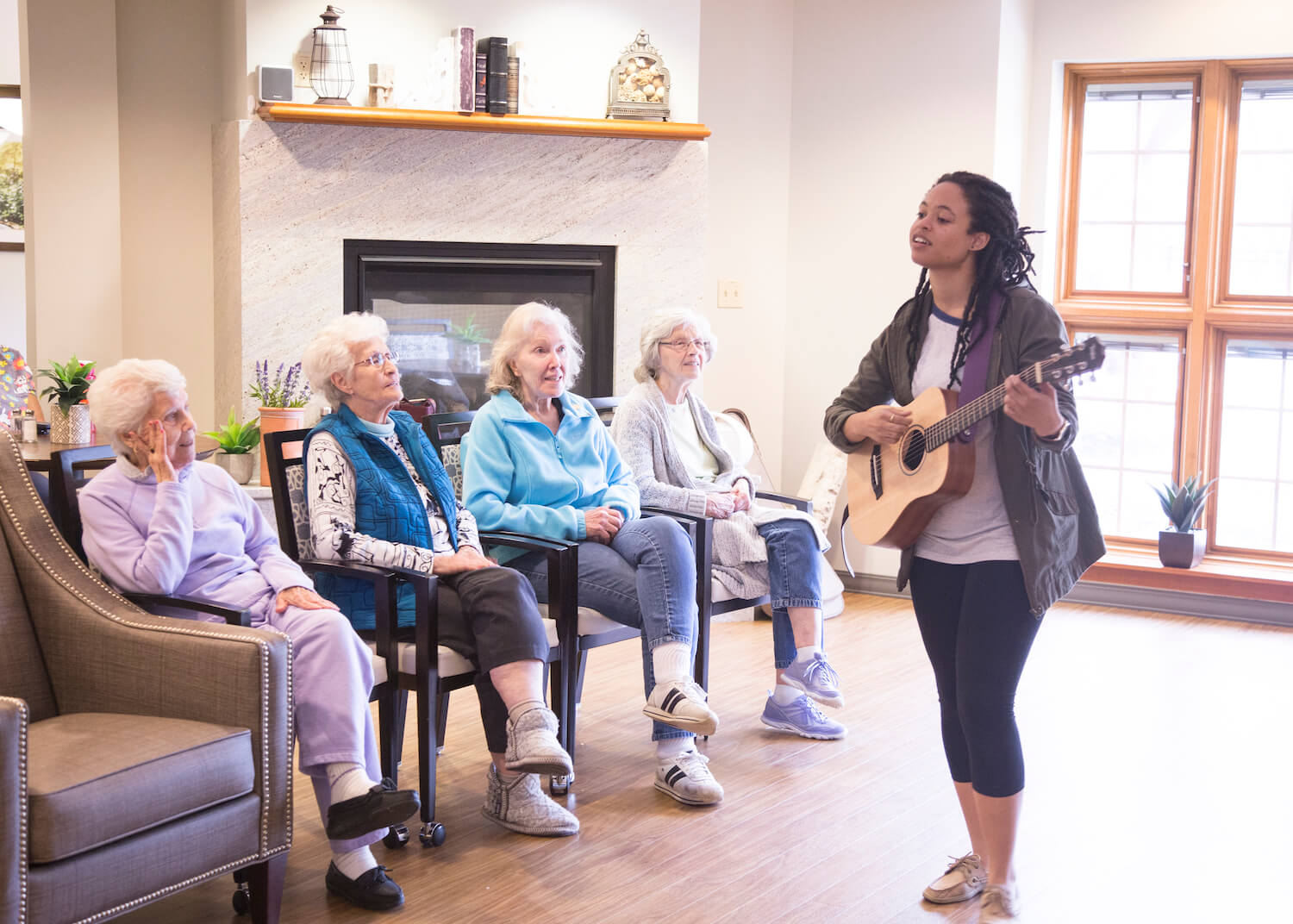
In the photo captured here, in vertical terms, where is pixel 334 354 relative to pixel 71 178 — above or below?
below

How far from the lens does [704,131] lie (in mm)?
4746

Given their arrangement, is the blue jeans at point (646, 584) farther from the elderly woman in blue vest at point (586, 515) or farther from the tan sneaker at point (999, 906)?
the tan sneaker at point (999, 906)

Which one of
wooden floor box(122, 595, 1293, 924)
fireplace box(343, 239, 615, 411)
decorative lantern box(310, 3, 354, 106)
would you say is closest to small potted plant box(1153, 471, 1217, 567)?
wooden floor box(122, 595, 1293, 924)

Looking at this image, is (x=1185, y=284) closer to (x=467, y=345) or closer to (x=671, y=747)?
(x=467, y=345)

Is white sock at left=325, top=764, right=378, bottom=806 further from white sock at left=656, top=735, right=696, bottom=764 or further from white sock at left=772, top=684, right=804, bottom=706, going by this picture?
white sock at left=772, top=684, right=804, bottom=706

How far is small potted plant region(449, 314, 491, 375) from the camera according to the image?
4.70 metres

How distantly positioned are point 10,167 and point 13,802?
485cm

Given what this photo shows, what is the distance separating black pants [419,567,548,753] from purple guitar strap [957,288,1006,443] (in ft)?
3.26

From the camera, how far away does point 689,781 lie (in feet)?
9.61

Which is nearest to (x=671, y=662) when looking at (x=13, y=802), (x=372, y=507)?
(x=372, y=507)

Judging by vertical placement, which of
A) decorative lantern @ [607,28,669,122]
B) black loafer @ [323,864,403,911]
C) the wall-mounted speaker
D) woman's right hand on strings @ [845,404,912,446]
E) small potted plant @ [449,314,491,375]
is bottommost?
black loafer @ [323,864,403,911]

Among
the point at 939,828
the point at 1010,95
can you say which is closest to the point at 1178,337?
the point at 1010,95

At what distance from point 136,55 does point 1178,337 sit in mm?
4123

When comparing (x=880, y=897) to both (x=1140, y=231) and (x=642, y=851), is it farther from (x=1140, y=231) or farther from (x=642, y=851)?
(x=1140, y=231)
